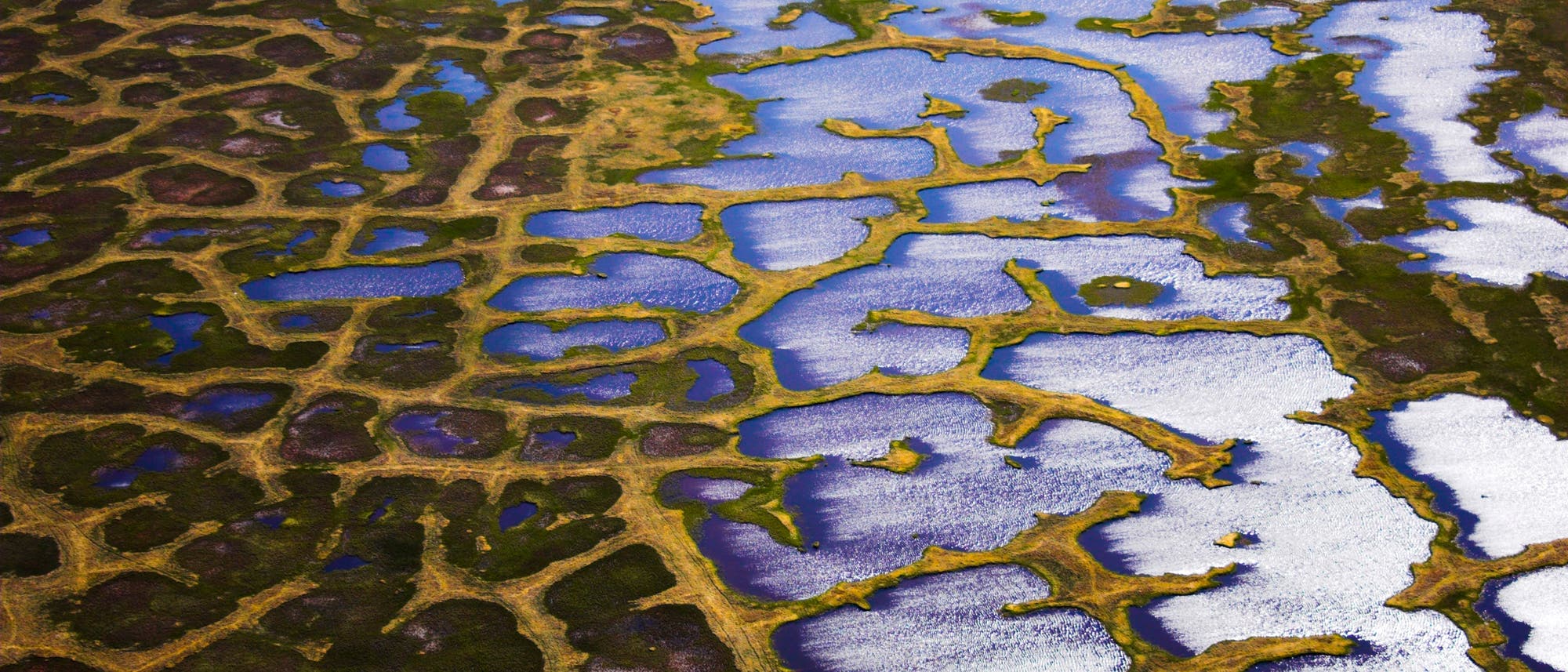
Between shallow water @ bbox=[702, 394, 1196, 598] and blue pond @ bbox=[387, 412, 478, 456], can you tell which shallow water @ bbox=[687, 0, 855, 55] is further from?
blue pond @ bbox=[387, 412, 478, 456]

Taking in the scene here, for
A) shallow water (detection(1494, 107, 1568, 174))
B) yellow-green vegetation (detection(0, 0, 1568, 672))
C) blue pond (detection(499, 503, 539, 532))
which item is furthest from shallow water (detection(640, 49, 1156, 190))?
blue pond (detection(499, 503, 539, 532))

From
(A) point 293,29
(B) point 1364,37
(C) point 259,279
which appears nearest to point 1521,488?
(B) point 1364,37

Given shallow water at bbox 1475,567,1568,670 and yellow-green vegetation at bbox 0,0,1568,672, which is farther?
yellow-green vegetation at bbox 0,0,1568,672

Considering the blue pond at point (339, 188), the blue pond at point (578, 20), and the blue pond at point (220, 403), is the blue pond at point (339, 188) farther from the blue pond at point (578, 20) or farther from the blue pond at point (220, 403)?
the blue pond at point (578, 20)

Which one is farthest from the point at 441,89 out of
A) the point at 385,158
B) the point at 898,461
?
the point at 898,461

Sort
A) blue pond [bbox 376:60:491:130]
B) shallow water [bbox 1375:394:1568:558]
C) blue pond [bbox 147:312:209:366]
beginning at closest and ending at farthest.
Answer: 1. shallow water [bbox 1375:394:1568:558]
2. blue pond [bbox 147:312:209:366]
3. blue pond [bbox 376:60:491:130]
